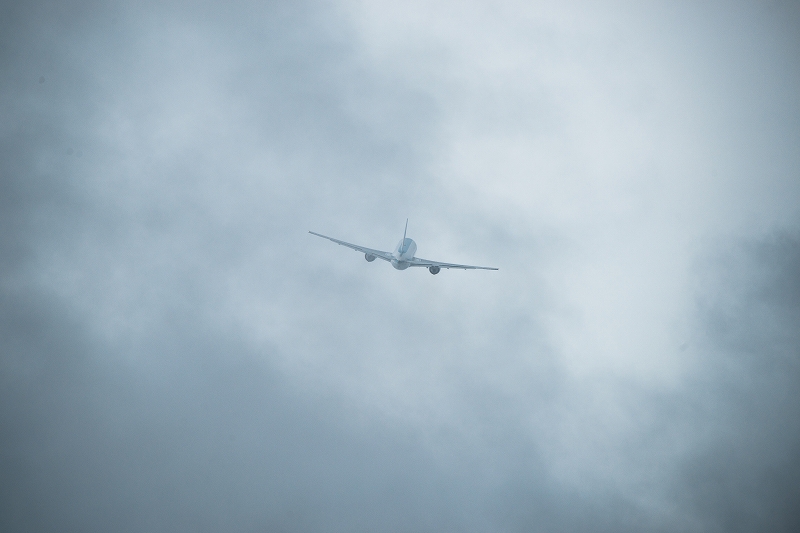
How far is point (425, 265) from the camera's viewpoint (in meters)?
132

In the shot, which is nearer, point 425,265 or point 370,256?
point 425,265

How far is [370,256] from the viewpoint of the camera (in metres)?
142

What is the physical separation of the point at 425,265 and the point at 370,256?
1577 cm
